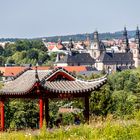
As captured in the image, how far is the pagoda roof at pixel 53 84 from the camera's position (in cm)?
2056

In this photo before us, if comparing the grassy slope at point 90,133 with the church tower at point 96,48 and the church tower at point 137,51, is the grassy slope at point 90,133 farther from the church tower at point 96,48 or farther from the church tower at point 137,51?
the church tower at point 96,48

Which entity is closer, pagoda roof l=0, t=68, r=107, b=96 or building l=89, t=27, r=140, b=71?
pagoda roof l=0, t=68, r=107, b=96

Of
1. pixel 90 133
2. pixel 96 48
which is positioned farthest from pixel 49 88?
pixel 96 48

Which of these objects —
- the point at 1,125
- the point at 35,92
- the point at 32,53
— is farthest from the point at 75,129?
the point at 32,53

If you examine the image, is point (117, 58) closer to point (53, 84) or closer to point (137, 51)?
point (137, 51)

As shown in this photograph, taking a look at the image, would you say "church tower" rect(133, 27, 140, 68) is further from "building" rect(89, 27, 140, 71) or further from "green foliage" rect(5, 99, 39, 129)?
"green foliage" rect(5, 99, 39, 129)

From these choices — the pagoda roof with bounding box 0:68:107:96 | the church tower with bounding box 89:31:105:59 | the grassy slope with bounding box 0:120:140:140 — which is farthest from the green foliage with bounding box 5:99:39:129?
the church tower with bounding box 89:31:105:59

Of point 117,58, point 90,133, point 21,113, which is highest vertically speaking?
point 117,58

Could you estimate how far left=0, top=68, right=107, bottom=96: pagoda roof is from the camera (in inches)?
810

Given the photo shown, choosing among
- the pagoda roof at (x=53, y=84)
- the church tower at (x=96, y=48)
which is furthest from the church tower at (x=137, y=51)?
the pagoda roof at (x=53, y=84)

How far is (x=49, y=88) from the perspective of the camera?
2023cm

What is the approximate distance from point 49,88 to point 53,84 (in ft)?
2.54

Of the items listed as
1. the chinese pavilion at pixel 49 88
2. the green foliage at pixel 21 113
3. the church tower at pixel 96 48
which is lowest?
the green foliage at pixel 21 113

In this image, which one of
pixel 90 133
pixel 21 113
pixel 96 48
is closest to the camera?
pixel 90 133
